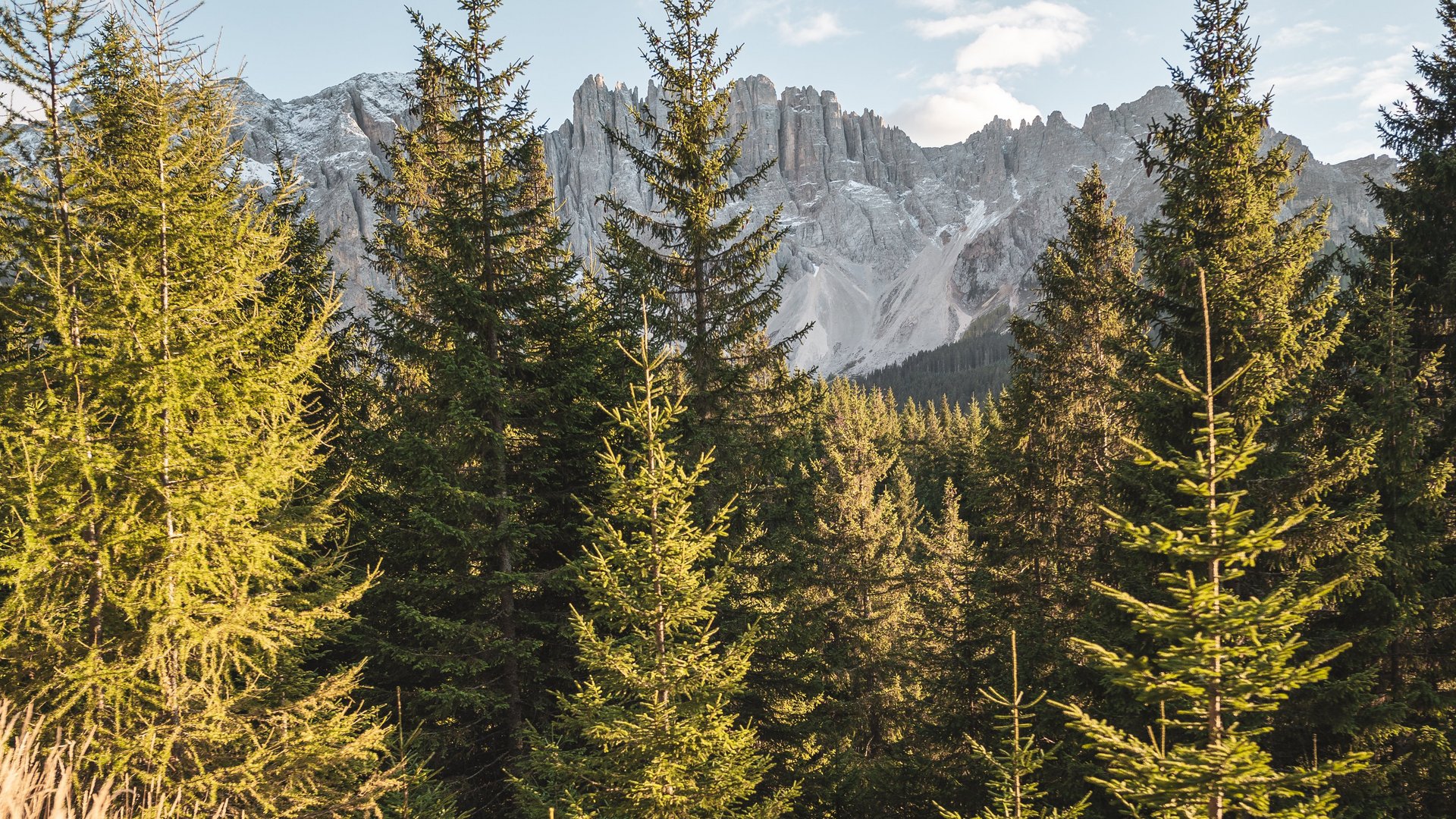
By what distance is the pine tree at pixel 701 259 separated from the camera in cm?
1079

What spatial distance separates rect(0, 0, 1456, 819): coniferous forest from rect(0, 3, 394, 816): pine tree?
1.8 inches

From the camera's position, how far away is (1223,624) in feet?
13.3

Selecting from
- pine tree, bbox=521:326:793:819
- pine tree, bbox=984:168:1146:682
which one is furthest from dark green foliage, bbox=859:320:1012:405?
pine tree, bbox=521:326:793:819

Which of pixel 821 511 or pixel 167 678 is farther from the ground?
pixel 167 678

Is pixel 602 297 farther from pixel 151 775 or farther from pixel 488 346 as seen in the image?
pixel 151 775

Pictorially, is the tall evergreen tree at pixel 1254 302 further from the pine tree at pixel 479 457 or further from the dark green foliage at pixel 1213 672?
the pine tree at pixel 479 457

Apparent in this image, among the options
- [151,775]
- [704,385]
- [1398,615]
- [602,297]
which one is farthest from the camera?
[602,297]

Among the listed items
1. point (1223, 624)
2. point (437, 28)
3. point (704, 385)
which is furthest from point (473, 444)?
point (1223, 624)

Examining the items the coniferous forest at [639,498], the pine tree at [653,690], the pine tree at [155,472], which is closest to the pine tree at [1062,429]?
the coniferous forest at [639,498]

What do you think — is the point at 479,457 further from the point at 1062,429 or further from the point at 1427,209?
the point at 1427,209

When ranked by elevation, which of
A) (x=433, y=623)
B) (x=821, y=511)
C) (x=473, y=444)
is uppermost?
(x=473, y=444)

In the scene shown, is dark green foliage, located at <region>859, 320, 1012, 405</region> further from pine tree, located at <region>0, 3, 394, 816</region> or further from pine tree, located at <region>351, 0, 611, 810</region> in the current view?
pine tree, located at <region>0, 3, 394, 816</region>

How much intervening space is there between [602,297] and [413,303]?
501cm

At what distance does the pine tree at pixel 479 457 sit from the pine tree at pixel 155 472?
265 centimetres
